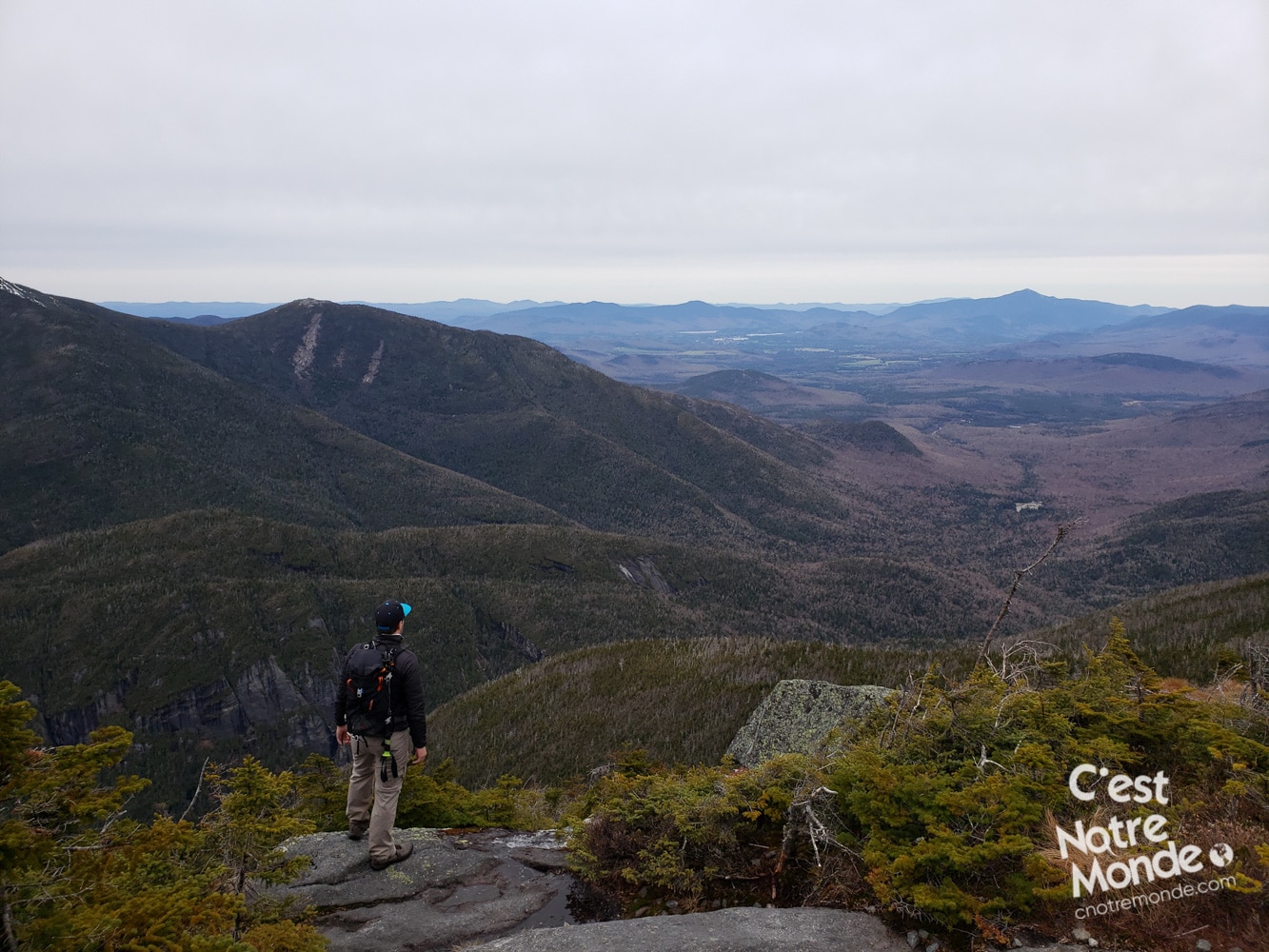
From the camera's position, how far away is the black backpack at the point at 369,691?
32.2 ft

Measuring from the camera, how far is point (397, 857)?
10086 millimetres

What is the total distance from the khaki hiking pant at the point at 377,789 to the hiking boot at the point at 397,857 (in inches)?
2.2

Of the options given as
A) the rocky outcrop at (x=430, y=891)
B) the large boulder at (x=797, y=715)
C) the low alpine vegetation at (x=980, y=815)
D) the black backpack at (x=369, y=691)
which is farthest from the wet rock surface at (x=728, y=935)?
the large boulder at (x=797, y=715)

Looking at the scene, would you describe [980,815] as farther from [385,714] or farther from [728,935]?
[385,714]

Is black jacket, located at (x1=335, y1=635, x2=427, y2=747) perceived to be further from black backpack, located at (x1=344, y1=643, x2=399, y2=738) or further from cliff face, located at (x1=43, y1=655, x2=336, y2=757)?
cliff face, located at (x1=43, y1=655, x2=336, y2=757)

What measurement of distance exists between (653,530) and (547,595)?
205 ft

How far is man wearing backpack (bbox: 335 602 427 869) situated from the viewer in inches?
388

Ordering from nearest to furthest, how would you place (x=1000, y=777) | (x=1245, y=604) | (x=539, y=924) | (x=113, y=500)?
(x=1000, y=777), (x=539, y=924), (x=1245, y=604), (x=113, y=500)

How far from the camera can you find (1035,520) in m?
168

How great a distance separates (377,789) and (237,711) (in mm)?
81255

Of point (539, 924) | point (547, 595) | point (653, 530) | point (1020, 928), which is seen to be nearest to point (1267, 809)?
point (1020, 928)

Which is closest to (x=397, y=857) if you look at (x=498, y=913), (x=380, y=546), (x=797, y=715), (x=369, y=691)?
(x=498, y=913)

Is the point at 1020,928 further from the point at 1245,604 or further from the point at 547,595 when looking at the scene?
the point at 547,595

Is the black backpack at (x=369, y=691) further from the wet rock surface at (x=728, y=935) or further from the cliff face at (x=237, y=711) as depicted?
the cliff face at (x=237, y=711)
